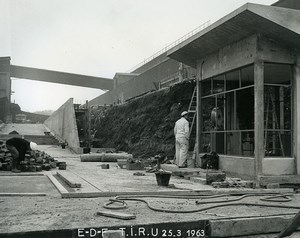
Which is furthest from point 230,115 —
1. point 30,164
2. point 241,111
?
point 30,164

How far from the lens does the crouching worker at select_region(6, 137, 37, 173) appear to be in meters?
13.8

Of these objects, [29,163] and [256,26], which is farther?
[29,163]

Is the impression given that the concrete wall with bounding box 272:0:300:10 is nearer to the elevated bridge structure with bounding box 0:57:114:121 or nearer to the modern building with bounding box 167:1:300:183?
the modern building with bounding box 167:1:300:183

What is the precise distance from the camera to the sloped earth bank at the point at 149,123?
2392 centimetres

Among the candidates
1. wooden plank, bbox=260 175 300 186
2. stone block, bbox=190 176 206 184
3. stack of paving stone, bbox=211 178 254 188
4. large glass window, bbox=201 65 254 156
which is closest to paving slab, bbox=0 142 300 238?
stack of paving stone, bbox=211 178 254 188

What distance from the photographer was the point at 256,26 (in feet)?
34.7

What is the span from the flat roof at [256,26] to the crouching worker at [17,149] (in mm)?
7131

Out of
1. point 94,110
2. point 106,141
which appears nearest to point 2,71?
point 94,110

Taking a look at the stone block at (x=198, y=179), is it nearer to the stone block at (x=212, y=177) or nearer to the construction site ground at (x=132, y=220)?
the stone block at (x=212, y=177)

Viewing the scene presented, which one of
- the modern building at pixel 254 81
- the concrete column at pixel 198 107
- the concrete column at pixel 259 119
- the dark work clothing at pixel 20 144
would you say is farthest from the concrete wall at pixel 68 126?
the concrete column at pixel 259 119

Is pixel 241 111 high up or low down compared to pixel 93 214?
up

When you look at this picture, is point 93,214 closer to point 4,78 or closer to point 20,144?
point 20,144

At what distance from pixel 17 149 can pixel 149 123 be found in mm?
14472

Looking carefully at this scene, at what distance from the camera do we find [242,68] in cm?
1204
